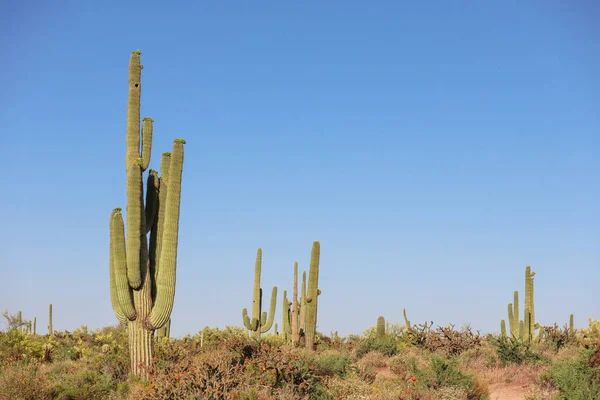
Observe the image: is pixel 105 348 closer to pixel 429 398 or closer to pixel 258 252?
pixel 258 252

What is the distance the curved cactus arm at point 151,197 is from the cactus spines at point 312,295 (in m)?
9.25

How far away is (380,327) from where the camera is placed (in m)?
26.9

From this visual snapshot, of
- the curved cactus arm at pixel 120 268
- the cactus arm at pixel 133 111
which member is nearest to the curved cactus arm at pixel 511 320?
the curved cactus arm at pixel 120 268

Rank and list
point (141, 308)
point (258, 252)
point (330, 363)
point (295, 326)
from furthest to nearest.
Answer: point (258, 252) → point (295, 326) → point (330, 363) → point (141, 308)

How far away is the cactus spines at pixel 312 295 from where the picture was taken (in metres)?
24.9

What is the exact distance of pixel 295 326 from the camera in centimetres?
2762

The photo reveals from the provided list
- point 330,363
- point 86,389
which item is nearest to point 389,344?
point 330,363

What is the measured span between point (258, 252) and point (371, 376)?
15774mm

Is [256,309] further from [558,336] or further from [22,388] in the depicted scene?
[22,388]

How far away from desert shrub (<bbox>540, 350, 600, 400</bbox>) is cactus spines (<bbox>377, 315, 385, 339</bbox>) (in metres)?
10.5

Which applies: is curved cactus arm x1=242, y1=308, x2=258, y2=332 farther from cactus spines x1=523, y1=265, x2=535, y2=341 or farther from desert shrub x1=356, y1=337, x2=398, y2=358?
cactus spines x1=523, y1=265, x2=535, y2=341

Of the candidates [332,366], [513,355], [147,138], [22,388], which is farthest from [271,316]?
[22,388]

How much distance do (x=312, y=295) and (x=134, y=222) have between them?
10.6 meters

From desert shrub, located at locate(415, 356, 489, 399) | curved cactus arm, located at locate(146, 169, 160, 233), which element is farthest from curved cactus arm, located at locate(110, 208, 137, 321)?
desert shrub, located at locate(415, 356, 489, 399)
